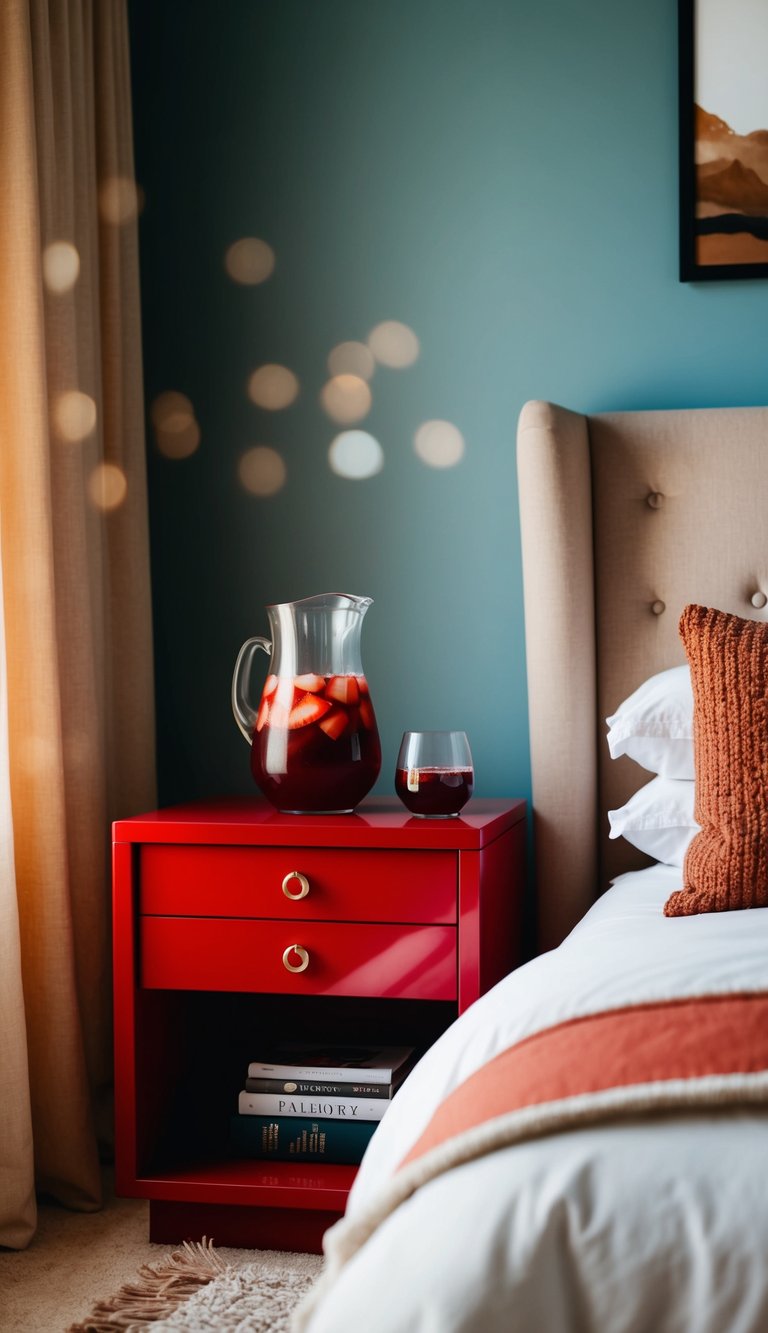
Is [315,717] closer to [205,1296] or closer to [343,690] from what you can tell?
[343,690]

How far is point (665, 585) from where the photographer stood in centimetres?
187

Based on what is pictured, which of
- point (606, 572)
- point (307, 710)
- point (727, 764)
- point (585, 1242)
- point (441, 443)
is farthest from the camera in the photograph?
point (441, 443)

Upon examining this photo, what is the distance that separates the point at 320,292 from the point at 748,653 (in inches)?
44.5

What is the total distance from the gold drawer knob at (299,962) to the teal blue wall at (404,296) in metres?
0.59

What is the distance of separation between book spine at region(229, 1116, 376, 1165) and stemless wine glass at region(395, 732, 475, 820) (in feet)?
1.48

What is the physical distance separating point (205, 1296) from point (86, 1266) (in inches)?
10.4

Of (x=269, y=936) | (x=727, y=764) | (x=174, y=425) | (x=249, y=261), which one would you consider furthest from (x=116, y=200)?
(x=727, y=764)

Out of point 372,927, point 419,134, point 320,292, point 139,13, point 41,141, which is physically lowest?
point 372,927

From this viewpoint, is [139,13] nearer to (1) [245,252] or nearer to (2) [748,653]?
(1) [245,252]

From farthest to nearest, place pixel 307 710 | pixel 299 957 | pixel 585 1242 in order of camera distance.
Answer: pixel 307 710
pixel 299 957
pixel 585 1242

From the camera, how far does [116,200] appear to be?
197cm

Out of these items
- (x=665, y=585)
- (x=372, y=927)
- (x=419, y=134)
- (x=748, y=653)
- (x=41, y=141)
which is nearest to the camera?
(x=748, y=653)

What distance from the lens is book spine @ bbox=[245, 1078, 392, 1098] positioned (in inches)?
62.6

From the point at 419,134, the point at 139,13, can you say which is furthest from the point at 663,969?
the point at 139,13
